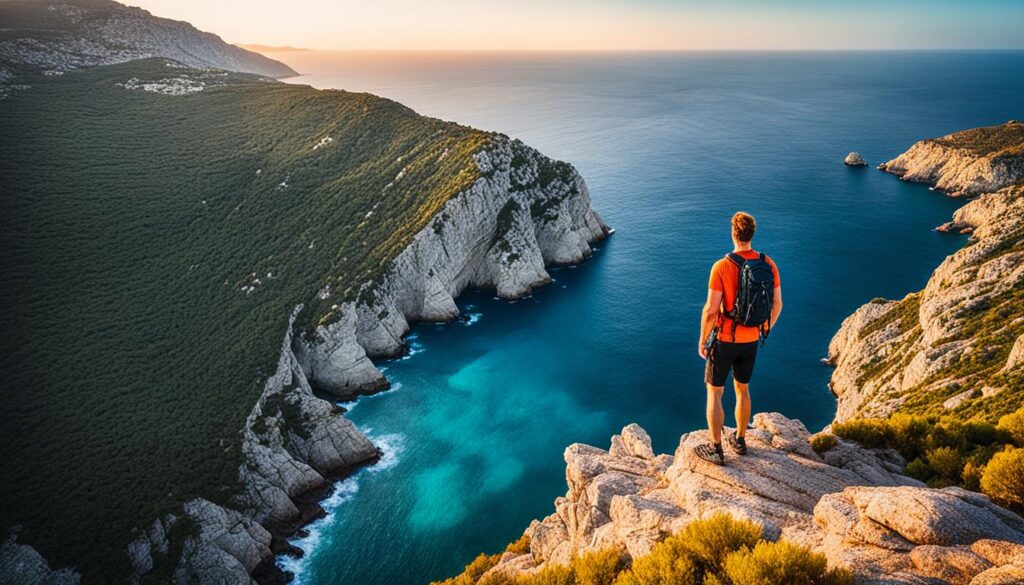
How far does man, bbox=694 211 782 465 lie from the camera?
10734mm

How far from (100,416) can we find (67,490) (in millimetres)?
7304

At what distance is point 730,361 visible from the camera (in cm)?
1169

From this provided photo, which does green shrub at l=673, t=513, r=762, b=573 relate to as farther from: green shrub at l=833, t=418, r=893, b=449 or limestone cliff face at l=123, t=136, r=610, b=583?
limestone cliff face at l=123, t=136, r=610, b=583

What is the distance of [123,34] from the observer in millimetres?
152875

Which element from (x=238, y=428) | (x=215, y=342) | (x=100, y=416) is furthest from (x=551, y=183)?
(x=100, y=416)

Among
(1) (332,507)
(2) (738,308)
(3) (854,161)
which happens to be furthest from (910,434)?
(3) (854,161)

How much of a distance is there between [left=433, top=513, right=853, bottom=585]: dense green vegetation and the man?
2899 millimetres

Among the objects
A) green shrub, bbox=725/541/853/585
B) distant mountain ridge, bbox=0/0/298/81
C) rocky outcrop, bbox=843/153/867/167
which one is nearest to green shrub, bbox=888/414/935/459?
green shrub, bbox=725/541/853/585

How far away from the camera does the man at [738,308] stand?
35.2 feet

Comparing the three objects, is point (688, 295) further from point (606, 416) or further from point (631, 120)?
point (631, 120)

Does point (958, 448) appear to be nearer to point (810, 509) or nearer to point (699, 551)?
point (810, 509)

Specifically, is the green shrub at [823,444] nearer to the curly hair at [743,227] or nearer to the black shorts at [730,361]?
the black shorts at [730,361]

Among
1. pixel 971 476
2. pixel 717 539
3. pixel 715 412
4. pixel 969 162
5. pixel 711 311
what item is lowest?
pixel 717 539

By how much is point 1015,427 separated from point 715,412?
868 centimetres
